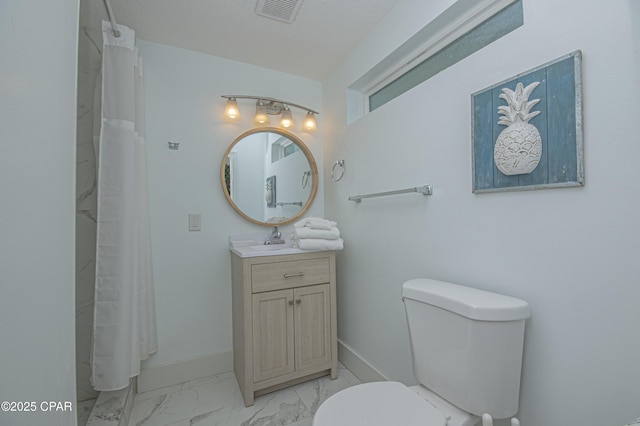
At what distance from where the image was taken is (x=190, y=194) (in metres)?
1.88

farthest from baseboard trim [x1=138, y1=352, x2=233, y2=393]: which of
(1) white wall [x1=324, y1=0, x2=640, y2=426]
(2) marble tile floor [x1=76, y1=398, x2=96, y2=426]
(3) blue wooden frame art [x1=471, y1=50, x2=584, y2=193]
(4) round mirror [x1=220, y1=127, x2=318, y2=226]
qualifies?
(3) blue wooden frame art [x1=471, y1=50, x2=584, y2=193]

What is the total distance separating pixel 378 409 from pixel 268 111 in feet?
6.33

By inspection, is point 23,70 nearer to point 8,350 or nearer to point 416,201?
point 8,350

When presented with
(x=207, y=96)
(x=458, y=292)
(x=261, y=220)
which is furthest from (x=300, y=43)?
(x=458, y=292)

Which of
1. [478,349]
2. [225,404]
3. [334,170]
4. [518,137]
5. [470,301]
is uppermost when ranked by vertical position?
[334,170]

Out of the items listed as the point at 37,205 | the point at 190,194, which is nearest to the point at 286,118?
the point at 190,194

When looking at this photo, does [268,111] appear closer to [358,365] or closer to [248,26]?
[248,26]

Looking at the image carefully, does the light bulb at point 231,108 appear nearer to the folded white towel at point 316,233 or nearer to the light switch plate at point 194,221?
the light switch plate at point 194,221

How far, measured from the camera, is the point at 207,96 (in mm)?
1928

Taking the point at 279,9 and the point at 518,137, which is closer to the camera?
the point at 518,137

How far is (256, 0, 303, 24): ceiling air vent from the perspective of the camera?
144 centimetres

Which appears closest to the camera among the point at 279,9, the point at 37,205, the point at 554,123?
the point at 37,205

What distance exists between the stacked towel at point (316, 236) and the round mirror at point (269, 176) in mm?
444

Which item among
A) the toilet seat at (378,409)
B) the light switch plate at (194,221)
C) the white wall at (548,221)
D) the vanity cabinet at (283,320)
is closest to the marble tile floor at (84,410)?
the vanity cabinet at (283,320)
